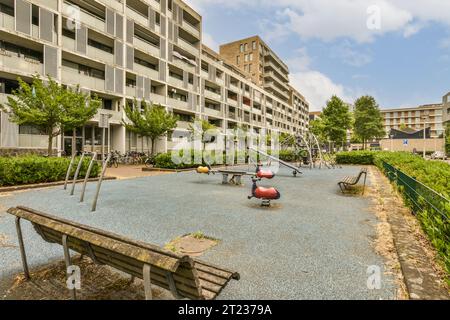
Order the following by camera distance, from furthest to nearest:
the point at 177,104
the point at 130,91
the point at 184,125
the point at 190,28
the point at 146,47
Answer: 1. the point at 190,28
2. the point at 184,125
3. the point at 177,104
4. the point at 146,47
5. the point at 130,91

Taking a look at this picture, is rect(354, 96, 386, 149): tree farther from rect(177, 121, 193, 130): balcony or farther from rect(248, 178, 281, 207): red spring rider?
rect(248, 178, 281, 207): red spring rider

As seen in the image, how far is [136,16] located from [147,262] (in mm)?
30033

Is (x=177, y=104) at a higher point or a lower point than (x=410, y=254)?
higher

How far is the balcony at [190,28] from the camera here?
33388 mm

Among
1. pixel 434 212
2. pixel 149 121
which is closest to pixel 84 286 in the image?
pixel 434 212

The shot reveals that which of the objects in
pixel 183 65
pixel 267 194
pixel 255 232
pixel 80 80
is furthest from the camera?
pixel 183 65

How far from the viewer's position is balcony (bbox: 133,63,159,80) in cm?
2600

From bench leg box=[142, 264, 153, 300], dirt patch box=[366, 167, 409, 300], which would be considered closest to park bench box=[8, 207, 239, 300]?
bench leg box=[142, 264, 153, 300]

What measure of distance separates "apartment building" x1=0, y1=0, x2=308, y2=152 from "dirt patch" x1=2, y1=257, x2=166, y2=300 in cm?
1764

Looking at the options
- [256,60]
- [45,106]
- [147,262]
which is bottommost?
[147,262]

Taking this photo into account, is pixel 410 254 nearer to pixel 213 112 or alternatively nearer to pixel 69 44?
pixel 69 44

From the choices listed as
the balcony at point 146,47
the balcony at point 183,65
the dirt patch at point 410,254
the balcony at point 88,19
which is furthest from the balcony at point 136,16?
the dirt patch at point 410,254

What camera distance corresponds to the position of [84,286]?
9.20ft
